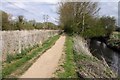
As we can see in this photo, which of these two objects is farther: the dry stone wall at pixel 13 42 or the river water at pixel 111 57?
the river water at pixel 111 57

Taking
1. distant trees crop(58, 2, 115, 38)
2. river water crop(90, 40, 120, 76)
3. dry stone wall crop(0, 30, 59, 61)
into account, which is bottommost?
river water crop(90, 40, 120, 76)

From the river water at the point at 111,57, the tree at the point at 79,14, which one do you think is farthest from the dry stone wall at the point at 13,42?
the tree at the point at 79,14

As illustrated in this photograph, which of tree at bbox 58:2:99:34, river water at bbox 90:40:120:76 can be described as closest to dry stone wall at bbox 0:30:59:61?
river water at bbox 90:40:120:76

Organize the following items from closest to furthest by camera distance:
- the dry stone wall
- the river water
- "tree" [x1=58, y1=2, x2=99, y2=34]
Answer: the dry stone wall
the river water
"tree" [x1=58, y1=2, x2=99, y2=34]

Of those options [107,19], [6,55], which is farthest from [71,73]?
[107,19]

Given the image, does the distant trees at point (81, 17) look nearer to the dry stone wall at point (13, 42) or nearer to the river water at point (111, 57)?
the river water at point (111, 57)

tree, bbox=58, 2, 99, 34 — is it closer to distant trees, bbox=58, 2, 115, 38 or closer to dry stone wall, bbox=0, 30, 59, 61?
distant trees, bbox=58, 2, 115, 38

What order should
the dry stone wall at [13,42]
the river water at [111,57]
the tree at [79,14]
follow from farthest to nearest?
the tree at [79,14]
the river water at [111,57]
the dry stone wall at [13,42]

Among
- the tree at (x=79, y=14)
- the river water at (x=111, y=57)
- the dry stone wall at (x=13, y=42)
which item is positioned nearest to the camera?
the dry stone wall at (x=13, y=42)

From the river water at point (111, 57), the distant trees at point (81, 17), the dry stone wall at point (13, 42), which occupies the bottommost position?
the river water at point (111, 57)

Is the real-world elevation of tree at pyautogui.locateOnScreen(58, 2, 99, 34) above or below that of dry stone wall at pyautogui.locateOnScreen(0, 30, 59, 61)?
above

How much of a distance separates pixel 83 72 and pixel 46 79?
367 centimetres

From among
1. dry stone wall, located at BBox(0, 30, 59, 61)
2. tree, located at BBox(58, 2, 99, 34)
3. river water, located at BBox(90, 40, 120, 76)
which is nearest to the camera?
dry stone wall, located at BBox(0, 30, 59, 61)

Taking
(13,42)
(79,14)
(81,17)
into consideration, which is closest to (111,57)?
(81,17)
